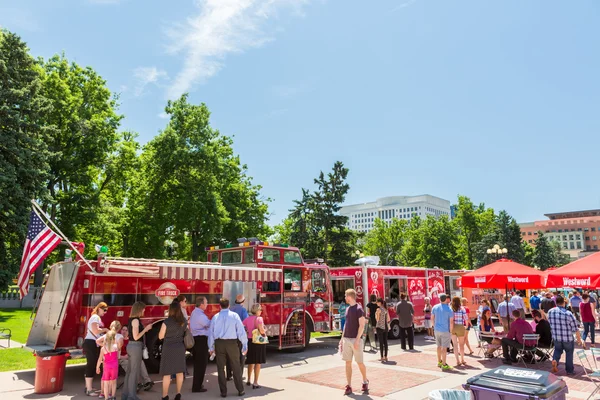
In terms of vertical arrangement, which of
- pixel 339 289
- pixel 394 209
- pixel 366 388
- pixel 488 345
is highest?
pixel 394 209

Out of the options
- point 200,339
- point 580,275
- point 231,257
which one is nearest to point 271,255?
point 231,257

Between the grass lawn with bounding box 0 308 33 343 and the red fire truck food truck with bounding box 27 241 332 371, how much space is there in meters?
7.23

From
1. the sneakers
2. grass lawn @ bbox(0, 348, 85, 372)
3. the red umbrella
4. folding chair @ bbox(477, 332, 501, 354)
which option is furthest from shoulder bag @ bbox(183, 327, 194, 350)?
the red umbrella

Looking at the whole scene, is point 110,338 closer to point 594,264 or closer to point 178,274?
point 178,274

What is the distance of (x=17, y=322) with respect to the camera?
20719mm

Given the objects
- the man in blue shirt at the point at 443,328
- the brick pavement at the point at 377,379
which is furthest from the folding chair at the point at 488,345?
the brick pavement at the point at 377,379

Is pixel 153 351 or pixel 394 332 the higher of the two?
pixel 153 351

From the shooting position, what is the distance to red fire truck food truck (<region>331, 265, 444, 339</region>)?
55.9ft

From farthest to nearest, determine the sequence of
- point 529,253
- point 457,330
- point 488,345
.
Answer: point 529,253
point 488,345
point 457,330

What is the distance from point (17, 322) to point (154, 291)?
1464cm

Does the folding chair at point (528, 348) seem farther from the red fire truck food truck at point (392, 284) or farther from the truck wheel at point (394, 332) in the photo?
the truck wheel at point (394, 332)

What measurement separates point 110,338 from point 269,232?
31479 millimetres

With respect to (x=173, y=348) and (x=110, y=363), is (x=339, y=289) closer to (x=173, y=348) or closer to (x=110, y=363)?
(x=173, y=348)

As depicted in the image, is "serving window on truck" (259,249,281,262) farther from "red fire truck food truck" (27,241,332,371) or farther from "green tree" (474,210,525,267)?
"green tree" (474,210,525,267)
